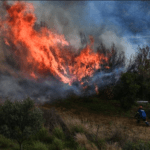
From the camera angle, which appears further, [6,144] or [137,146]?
[6,144]

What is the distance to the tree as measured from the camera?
535 centimetres

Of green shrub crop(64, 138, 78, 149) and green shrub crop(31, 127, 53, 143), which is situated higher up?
green shrub crop(31, 127, 53, 143)

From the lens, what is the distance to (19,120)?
547cm

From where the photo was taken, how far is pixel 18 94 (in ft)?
51.3

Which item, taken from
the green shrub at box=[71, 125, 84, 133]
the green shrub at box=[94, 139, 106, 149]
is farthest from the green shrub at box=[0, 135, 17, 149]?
the green shrub at box=[94, 139, 106, 149]

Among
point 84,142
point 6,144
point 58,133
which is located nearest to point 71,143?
point 84,142

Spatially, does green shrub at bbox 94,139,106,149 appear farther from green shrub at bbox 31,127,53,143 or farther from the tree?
the tree

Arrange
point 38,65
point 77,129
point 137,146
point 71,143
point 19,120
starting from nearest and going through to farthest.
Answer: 1. point 19,120
2. point 137,146
3. point 71,143
4. point 77,129
5. point 38,65

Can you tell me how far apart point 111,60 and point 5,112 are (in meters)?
20.7

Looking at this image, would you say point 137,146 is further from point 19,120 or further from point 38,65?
point 38,65

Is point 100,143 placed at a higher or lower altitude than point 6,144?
lower

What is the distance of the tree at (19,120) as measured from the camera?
5.35 meters

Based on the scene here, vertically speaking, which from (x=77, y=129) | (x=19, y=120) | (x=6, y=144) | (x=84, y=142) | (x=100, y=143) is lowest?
(x=100, y=143)

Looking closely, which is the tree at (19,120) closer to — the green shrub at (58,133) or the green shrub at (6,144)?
the green shrub at (6,144)
